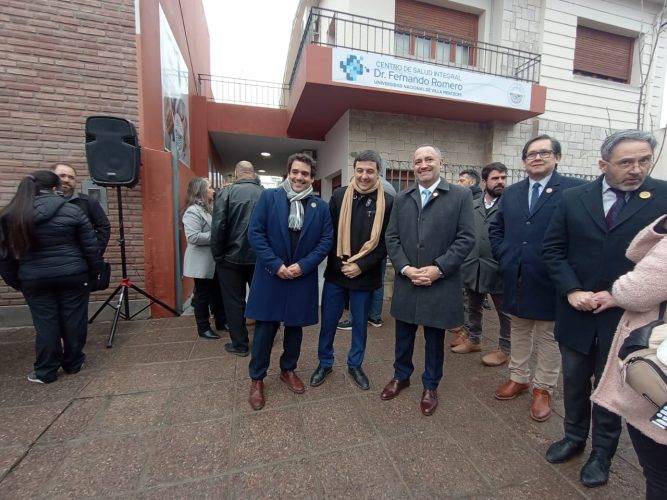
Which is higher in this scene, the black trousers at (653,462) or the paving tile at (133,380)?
the black trousers at (653,462)

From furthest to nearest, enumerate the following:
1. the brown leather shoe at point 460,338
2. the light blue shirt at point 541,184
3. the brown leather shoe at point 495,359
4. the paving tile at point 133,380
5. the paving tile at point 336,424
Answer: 1. the brown leather shoe at point 460,338
2. the brown leather shoe at point 495,359
3. the paving tile at point 133,380
4. the light blue shirt at point 541,184
5. the paving tile at point 336,424

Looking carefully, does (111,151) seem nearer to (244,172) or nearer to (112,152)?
(112,152)

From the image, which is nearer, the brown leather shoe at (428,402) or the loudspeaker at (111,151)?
the brown leather shoe at (428,402)

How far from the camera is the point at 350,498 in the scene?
1746 millimetres

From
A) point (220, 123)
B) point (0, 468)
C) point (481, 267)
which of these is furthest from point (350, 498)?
point (220, 123)

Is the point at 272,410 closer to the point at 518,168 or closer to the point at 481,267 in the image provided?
the point at 481,267

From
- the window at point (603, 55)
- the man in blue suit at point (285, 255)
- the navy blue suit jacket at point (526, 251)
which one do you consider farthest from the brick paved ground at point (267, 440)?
the window at point (603, 55)

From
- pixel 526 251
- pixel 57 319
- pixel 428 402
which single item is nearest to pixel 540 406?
pixel 428 402

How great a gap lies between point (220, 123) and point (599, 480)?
33.2ft

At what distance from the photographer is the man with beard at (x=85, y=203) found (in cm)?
346

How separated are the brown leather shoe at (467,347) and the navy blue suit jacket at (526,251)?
111cm

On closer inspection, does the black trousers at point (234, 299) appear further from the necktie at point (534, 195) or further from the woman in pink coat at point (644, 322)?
the woman in pink coat at point (644, 322)

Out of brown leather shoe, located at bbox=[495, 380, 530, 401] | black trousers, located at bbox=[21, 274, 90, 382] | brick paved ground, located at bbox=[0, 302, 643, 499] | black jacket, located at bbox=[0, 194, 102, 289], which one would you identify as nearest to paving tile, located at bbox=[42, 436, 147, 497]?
brick paved ground, located at bbox=[0, 302, 643, 499]

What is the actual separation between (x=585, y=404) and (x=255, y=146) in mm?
11328
